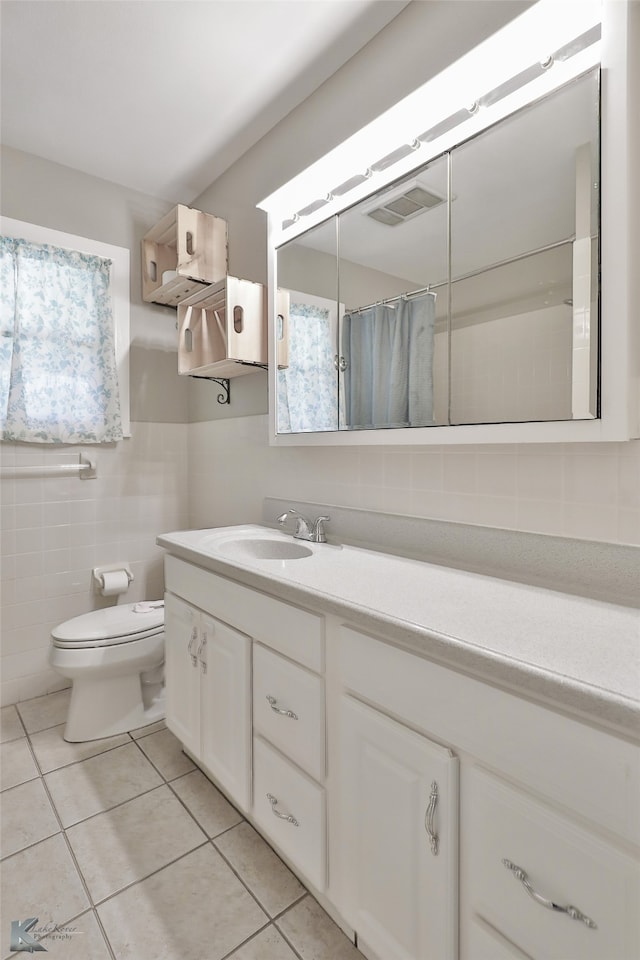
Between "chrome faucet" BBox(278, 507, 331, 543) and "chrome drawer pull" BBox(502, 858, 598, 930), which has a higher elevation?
"chrome faucet" BBox(278, 507, 331, 543)

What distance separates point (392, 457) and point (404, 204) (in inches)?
30.1

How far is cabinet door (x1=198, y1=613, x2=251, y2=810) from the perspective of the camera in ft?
4.56

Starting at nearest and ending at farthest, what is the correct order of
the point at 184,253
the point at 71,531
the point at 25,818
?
the point at 25,818 → the point at 184,253 → the point at 71,531

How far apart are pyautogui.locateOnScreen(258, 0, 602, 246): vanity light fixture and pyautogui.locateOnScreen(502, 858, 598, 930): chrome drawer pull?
1.54m


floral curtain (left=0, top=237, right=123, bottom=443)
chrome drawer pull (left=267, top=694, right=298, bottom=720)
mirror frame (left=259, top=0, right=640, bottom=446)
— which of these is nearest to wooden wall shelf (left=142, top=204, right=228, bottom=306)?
floral curtain (left=0, top=237, right=123, bottom=443)

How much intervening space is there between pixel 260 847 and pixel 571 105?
2.09 metres

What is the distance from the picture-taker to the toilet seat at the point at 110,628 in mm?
1938

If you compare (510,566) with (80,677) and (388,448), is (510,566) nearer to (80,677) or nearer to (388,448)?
(388,448)

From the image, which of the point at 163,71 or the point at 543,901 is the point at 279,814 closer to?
the point at 543,901

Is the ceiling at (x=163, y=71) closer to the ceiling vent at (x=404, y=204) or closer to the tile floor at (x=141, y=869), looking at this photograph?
the ceiling vent at (x=404, y=204)

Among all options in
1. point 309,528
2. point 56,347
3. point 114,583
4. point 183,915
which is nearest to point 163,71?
point 56,347

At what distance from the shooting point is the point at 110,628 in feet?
6.66

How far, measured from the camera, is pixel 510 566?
4.19 ft

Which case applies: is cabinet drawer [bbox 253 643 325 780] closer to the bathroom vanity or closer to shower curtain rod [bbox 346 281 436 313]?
the bathroom vanity
